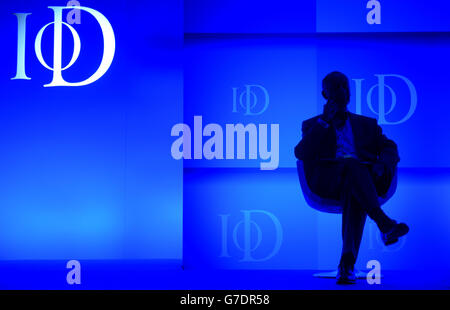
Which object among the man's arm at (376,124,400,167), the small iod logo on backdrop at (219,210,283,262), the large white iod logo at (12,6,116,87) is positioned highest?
the large white iod logo at (12,6,116,87)

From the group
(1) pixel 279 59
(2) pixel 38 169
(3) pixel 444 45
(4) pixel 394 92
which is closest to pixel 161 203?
(2) pixel 38 169

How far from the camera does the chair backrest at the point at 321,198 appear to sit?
3.97 m

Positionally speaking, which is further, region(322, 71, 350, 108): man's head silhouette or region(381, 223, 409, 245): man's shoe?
region(322, 71, 350, 108): man's head silhouette

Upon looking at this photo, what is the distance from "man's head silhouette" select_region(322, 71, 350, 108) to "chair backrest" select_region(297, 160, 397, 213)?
0.45 meters

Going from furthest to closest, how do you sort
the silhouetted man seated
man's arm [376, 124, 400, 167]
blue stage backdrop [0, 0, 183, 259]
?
blue stage backdrop [0, 0, 183, 259] → man's arm [376, 124, 400, 167] → the silhouetted man seated

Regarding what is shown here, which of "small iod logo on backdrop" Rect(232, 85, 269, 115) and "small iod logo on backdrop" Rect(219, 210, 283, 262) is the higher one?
"small iod logo on backdrop" Rect(232, 85, 269, 115)

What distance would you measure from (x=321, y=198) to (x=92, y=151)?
4.95 feet

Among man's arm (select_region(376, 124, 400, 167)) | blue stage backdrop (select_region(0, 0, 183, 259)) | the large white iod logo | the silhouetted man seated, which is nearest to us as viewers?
the silhouetted man seated

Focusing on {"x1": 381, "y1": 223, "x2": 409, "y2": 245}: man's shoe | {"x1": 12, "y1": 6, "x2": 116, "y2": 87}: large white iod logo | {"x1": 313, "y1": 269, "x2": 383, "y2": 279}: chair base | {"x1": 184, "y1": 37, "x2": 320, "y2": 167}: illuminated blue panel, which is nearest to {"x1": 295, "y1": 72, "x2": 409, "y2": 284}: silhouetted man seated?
{"x1": 381, "y1": 223, "x2": 409, "y2": 245}: man's shoe

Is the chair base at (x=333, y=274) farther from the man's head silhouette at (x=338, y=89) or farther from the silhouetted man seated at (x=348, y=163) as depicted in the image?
the man's head silhouette at (x=338, y=89)

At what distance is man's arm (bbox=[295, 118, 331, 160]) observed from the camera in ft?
13.3

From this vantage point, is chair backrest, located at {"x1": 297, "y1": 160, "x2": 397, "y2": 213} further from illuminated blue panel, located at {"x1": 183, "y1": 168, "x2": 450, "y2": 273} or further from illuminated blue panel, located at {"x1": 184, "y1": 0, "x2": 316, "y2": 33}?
illuminated blue panel, located at {"x1": 184, "y1": 0, "x2": 316, "y2": 33}

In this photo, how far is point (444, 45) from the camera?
432 centimetres

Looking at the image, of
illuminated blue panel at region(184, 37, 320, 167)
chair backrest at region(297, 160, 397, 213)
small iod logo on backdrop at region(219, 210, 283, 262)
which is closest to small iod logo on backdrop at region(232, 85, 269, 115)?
illuminated blue panel at region(184, 37, 320, 167)
